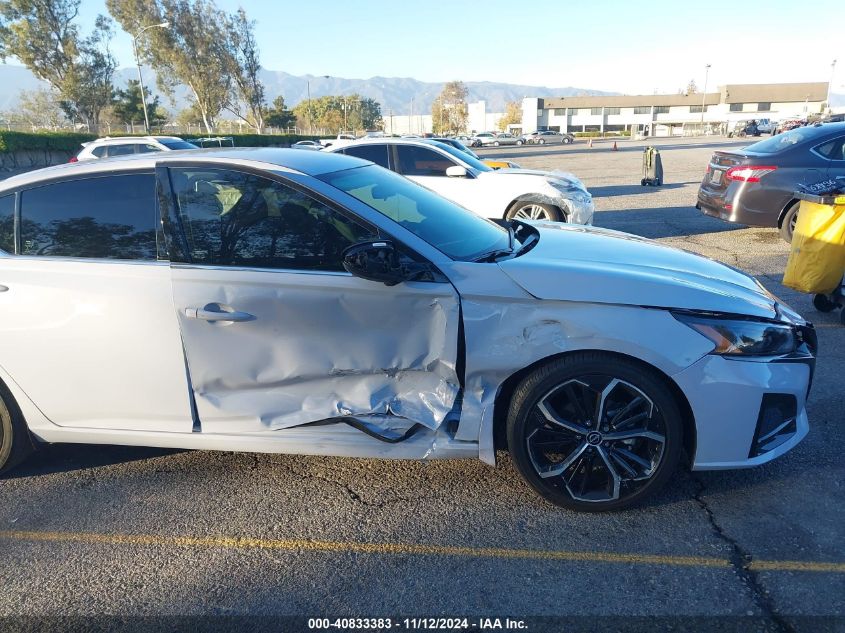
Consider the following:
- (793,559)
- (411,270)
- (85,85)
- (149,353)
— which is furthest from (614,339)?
(85,85)

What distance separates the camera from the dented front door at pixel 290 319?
9.41 ft

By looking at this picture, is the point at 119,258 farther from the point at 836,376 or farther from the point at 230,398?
the point at 836,376

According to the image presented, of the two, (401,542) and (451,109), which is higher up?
(451,109)

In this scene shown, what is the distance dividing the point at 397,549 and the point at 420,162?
306 inches

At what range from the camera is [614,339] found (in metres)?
2.68

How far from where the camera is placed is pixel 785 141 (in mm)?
8703

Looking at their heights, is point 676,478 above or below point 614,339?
below

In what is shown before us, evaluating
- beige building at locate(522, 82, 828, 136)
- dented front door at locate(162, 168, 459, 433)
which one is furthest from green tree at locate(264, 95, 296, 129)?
dented front door at locate(162, 168, 459, 433)

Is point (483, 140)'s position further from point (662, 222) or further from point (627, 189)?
point (662, 222)

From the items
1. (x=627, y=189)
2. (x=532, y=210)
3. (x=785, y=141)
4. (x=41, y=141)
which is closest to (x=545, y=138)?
(x=41, y=141)

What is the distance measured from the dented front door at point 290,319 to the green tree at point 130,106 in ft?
181

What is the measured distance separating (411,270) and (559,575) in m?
1.48

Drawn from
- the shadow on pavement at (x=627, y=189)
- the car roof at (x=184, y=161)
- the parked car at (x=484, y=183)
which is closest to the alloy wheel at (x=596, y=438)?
the car roof at (x=184, y=161)

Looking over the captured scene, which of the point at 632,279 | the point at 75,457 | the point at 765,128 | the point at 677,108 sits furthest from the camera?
the point at 677,108
